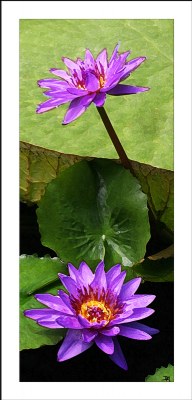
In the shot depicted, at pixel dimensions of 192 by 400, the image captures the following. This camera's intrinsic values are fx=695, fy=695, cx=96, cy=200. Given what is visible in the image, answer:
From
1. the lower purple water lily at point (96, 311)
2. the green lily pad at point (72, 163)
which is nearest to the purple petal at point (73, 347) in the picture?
the lower purple water lily at point (96, 311)

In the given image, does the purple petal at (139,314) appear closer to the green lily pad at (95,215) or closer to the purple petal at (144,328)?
the purple petal at (144,328)

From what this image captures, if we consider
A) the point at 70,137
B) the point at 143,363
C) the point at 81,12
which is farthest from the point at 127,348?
the point at 81,12

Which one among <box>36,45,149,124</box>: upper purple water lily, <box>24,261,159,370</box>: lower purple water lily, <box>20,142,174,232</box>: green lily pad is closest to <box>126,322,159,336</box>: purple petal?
<box>24,261,159,370</box>: lower purple water lily

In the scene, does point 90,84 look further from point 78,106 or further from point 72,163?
point 72,163

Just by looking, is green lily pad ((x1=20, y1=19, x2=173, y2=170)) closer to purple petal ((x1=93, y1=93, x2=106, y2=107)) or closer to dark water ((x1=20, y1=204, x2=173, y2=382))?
purple petal ((x1=93, y1=93, x2=106, y2=107))

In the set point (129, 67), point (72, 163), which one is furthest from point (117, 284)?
point (129, 67)

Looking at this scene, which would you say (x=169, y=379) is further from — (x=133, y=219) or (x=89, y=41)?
(x=89, y=41)

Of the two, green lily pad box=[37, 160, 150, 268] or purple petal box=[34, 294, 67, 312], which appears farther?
green lily pad box=[37, 160, 150, 268]
